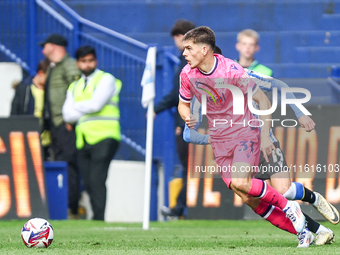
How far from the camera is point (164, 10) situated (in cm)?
1404

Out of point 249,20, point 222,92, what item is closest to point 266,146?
point 222,92

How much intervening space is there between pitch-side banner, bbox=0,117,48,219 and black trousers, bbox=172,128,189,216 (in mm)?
1724

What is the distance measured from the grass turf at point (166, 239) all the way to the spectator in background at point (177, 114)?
9.3 inches

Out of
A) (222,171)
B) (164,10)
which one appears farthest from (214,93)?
(164,10)

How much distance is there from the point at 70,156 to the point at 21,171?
3.58 feet

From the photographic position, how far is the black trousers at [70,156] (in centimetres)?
998

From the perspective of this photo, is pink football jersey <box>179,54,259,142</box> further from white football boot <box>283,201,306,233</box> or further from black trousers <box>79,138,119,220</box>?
black trousers <box>79,138,119,220</box>

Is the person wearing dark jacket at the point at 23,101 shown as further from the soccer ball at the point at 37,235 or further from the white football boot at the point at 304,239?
the white football boot at the point at 304,239

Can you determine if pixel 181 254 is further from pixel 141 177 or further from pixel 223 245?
pixel 141 177

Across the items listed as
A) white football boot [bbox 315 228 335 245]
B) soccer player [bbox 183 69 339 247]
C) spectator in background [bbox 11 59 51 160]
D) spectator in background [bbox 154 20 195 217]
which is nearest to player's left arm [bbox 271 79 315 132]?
soccer player [bbox 183 69 339 247]

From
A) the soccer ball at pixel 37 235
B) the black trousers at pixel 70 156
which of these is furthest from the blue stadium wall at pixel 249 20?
the soccer ball at pixel 37 235

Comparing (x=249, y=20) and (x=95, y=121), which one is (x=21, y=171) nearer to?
(x=95, y=121)

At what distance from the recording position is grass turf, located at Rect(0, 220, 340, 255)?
552cm

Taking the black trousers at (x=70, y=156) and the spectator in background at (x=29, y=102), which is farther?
the spectator in background at (x=29, y=102)
